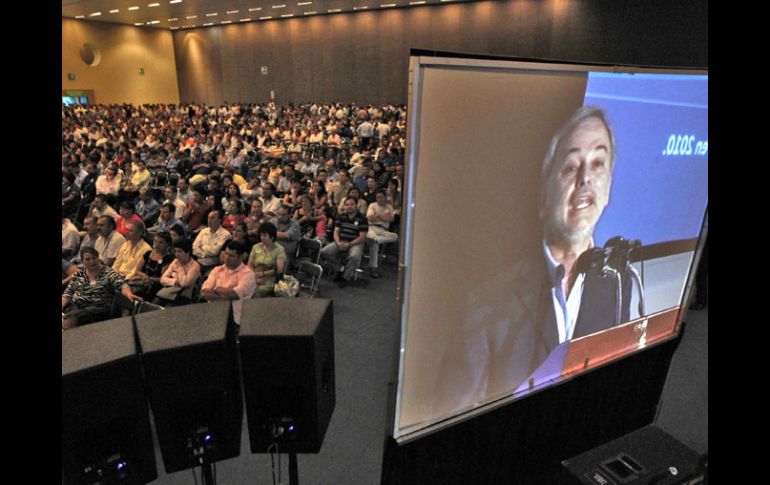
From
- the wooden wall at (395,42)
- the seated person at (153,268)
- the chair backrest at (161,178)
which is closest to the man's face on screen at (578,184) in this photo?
the seated person at (153,268)

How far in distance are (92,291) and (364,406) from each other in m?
2.60

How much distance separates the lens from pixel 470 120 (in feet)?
5.64

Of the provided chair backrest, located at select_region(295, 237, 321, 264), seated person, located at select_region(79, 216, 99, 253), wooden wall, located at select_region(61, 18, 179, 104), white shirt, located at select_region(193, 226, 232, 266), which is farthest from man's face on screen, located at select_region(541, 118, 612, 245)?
wooden wall, located at select_region(61, 18, 179, 104)

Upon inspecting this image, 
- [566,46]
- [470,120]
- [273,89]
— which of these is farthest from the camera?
[273,89]

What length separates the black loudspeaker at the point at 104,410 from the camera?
153 cm

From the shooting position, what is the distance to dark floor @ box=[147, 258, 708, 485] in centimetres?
297

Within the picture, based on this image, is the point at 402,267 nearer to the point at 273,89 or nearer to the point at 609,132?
the point at 609,132

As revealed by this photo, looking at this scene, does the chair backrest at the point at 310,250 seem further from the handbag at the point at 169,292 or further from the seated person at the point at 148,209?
the seated person at the point at 148,209

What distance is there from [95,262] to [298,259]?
2185mm

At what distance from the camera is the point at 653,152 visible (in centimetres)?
247

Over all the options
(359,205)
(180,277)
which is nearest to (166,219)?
(180,277)

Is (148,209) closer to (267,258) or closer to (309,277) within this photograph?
(309,277)

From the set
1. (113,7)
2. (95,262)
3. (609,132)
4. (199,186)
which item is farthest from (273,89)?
(609,132)

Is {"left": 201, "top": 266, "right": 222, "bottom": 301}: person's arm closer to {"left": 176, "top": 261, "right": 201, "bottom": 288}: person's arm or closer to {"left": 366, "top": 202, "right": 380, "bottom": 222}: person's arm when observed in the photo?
{"left": 176, "top": 261, "right": 201, "bottom": 288}: person's arm
